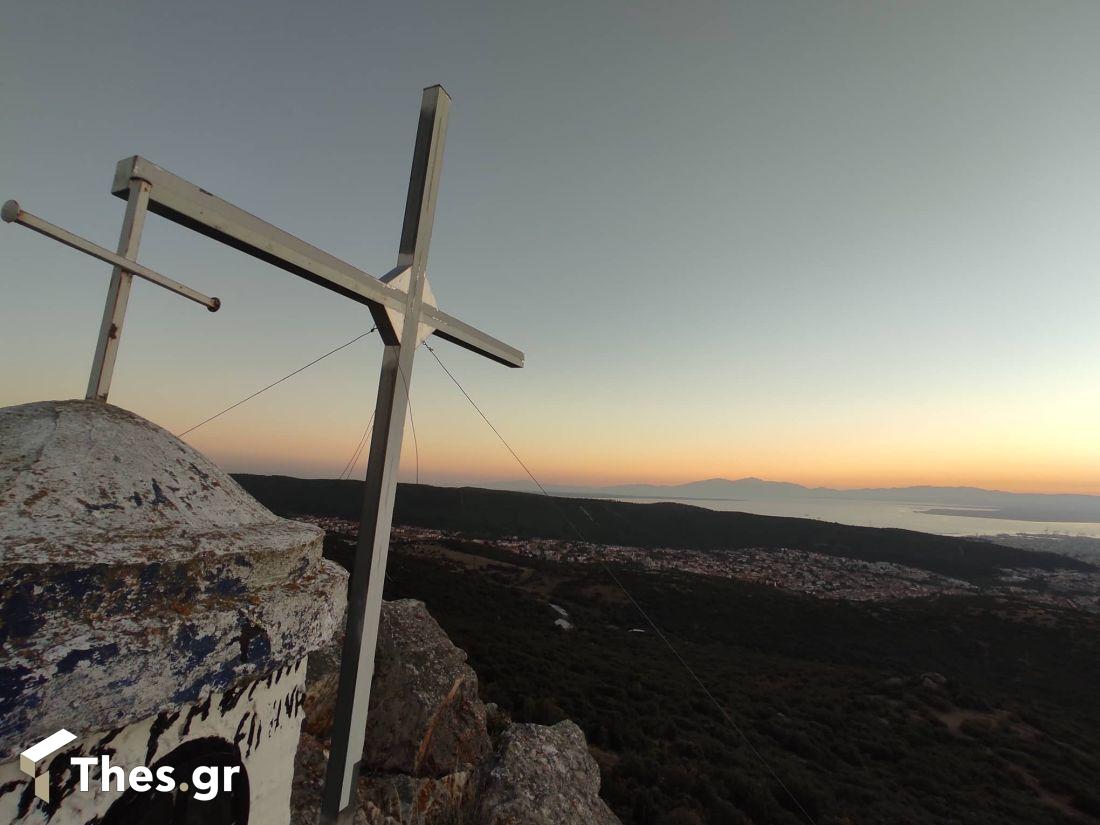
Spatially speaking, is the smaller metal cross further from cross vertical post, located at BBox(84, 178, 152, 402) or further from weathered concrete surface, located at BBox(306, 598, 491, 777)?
weathered concrete surface, located at BBox(306, 598, 491, 777)

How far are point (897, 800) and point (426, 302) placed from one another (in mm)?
13470

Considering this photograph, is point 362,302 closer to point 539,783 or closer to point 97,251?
point 97,251

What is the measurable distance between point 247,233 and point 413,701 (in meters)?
5.23

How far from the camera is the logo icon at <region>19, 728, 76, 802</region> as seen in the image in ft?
2.23

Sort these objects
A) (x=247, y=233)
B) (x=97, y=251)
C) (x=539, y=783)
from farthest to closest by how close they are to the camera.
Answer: (x=539, y=783), (x=247, y=233), (x=97, y=251)

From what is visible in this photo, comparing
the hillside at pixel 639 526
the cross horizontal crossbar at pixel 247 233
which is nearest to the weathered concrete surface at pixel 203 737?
the cross horizontal crossbar at pixel 247 233

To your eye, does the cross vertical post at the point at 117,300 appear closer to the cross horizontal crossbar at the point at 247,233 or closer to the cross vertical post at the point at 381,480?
the cross horizontal crossbar at the point at 247,233

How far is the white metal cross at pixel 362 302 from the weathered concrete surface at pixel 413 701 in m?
2.26

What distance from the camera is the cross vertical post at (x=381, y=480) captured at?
3.03 metres

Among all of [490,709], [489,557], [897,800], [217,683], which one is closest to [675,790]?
[490,709]

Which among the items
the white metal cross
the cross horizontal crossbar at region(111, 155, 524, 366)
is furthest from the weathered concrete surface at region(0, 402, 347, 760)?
the cross horizontal crossbar at region(111, 155, 524, 366)

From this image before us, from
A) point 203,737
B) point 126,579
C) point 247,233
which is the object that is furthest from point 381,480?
point 126,579

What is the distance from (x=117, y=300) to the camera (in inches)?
55.7

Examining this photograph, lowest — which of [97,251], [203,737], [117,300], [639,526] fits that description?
[639,526]
